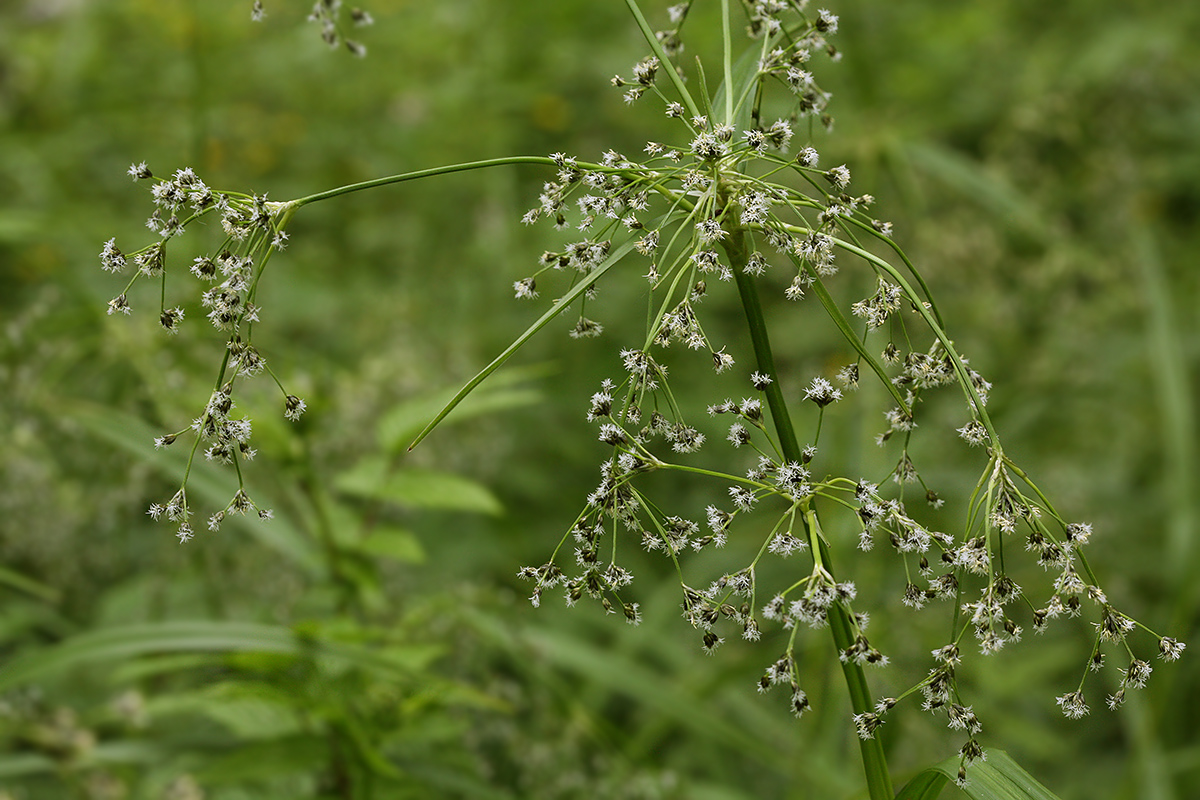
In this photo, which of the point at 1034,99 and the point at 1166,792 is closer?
the point at 1166,792

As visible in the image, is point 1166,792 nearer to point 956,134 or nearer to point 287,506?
point 287,506

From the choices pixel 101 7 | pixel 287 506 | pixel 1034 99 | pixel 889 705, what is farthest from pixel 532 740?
pixel 101 7

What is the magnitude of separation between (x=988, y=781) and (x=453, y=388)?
5.09 ft

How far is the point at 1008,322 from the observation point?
4.59 metres

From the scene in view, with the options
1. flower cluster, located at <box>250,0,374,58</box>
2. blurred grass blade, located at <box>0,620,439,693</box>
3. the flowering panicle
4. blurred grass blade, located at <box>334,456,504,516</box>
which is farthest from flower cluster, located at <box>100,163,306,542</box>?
blurred grass blade, located at <box>334,456,504,516</box>

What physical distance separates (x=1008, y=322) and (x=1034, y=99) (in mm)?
1303

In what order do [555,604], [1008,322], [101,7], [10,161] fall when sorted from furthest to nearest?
[101,7] < [10,161] < [1008,322] < [555,604]

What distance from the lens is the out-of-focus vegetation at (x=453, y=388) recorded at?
241 cm

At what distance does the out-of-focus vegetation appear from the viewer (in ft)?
7.90

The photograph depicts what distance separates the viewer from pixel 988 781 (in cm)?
125

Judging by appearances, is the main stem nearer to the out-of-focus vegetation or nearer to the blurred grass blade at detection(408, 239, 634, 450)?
the blurred grass blade at detection(408, 239, 634, 450)

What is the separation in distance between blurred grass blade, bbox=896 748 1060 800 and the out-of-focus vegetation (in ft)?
3.41

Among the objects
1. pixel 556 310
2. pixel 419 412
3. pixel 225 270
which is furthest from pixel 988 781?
pixel 419 412

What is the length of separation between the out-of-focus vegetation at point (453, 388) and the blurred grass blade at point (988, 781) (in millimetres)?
1038
